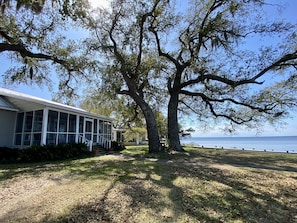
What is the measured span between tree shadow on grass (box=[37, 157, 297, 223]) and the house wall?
9.00 m

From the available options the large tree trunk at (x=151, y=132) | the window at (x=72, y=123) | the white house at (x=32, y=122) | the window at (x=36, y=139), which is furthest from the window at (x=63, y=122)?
the large tree trunk at (x=151, y=132)

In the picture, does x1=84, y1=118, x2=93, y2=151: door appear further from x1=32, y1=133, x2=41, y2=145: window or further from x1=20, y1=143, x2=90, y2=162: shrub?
x1=32, y1=133, x2=41, y2=145: window

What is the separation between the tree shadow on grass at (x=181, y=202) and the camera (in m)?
3.78

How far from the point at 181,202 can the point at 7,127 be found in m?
12.8

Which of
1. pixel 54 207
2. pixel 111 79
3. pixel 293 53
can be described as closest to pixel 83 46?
pixel 111 79

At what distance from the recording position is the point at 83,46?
13.7m

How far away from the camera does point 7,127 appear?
490 inches

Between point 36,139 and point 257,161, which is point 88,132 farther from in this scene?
point 257,161

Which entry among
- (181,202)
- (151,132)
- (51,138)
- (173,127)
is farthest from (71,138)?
(181,202)

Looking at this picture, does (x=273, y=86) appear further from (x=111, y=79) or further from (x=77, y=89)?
(x=77, y=89)

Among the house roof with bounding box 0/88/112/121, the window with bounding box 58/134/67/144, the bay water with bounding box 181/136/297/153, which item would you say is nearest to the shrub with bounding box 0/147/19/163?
the window with bounding box 58/134/67/144

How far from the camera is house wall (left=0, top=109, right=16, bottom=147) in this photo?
12.1m

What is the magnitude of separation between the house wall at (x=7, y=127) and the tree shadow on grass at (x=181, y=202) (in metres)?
9.00

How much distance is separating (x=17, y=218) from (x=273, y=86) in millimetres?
18197
